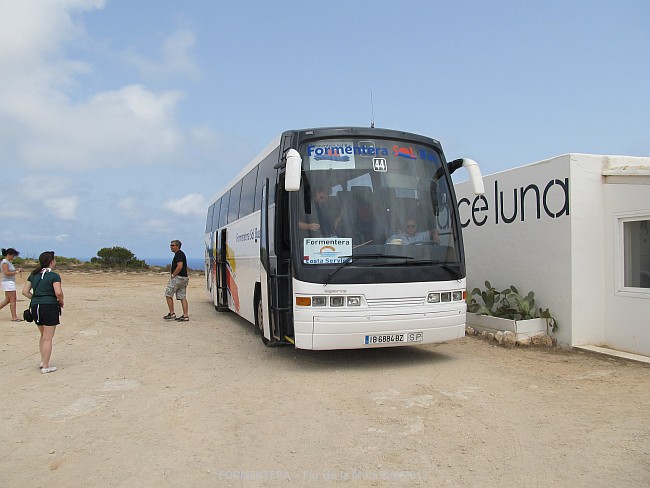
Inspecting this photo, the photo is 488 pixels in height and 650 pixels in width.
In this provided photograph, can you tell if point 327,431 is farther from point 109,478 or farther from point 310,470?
point 109,478

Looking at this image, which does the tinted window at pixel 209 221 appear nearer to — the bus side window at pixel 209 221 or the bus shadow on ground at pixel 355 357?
the bus side window at pixel 209 221

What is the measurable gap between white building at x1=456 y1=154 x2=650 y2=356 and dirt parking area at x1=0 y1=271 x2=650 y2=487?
797mm

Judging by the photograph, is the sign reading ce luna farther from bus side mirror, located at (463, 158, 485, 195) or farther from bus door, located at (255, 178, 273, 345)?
bus door, located at (255, 178, 273, 345)

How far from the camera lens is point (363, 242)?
829 cm

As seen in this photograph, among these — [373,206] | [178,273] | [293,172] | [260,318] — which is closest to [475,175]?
[373,206]

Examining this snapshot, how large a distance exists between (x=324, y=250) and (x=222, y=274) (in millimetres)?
7606

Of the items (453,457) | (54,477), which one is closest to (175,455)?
(54,477)

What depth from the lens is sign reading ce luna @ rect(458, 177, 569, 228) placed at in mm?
10359

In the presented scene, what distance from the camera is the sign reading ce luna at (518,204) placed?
34.0 feet

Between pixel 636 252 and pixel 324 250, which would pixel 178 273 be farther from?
pixel 636 252

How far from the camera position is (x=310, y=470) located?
4.86m

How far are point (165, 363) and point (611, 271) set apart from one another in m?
7.39

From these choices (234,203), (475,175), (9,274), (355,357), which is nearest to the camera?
(475,175)

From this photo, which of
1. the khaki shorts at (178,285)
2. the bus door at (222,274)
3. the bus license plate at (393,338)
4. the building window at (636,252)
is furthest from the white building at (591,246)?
the khaki shorts at (178,285)
